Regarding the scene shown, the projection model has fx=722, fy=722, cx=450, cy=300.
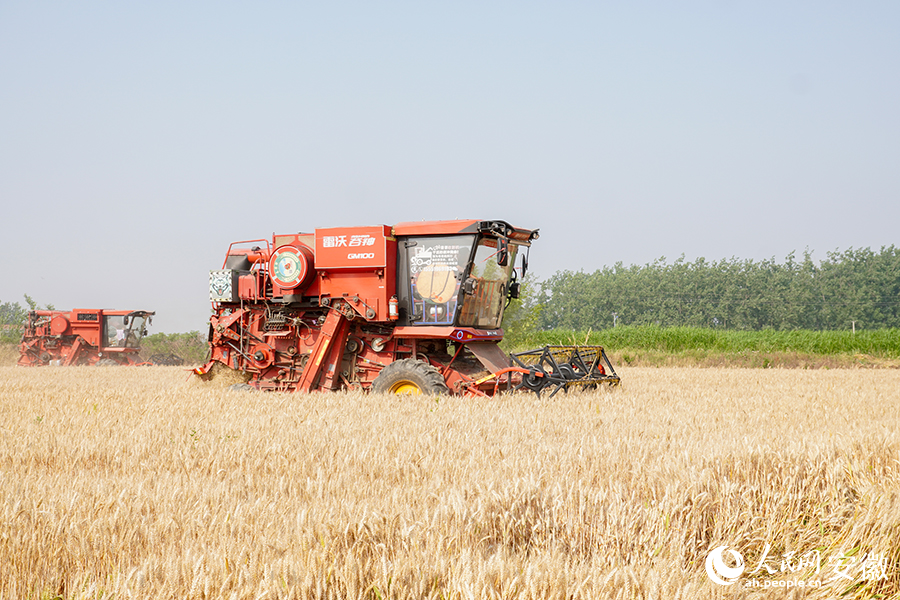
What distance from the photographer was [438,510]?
10.5ft

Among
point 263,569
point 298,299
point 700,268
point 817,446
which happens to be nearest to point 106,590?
point 263,569

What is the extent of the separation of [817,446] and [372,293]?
7.17 metres

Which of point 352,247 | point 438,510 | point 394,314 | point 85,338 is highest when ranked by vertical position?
point 352,247

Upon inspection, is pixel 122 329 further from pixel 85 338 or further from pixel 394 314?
pixel 394 314

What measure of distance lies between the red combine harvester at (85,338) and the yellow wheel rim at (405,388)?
17274 mm

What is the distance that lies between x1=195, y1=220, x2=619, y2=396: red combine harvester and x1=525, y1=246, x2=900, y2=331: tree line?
2079 inches

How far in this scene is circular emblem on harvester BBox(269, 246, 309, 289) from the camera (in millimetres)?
11312

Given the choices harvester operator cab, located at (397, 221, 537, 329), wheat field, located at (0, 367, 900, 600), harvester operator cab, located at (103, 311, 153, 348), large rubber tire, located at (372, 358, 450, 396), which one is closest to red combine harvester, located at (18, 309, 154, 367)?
harvester operator cab, located at (103, 311, 153, 348)

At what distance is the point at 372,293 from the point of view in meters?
10.8

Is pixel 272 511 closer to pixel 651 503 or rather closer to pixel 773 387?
pixel 651 503

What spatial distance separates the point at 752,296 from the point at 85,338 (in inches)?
2353

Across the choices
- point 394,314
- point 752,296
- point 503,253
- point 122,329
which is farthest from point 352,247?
point 752,296

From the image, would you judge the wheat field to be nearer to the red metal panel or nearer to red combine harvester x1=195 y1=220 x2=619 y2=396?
red combine harvester x1=195 y1=220 x2=619 y2=396

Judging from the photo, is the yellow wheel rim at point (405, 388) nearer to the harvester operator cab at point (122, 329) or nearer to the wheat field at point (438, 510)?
the wheat field at point (438, 510)
